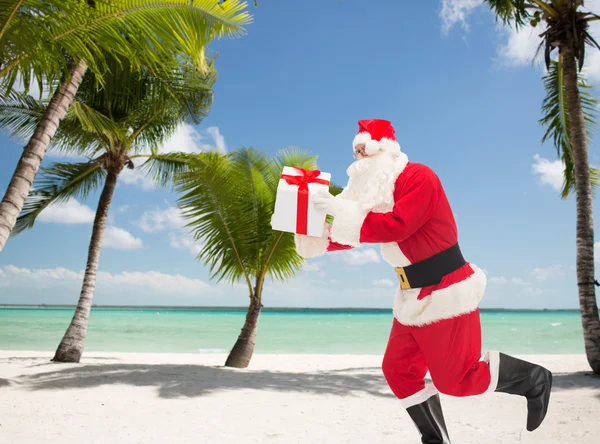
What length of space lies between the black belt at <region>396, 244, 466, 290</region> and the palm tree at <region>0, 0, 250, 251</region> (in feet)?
10.2

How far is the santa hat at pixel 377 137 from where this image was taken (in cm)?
235

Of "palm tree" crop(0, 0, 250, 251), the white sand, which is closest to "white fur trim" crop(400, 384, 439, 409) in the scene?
the white sand

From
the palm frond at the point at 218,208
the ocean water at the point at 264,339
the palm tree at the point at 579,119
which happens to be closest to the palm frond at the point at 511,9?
the palm tree at the point at 579,119

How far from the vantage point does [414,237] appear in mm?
2248

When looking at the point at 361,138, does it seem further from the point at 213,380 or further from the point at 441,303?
the point at 213,380

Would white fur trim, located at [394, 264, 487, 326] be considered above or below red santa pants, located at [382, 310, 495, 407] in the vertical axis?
above

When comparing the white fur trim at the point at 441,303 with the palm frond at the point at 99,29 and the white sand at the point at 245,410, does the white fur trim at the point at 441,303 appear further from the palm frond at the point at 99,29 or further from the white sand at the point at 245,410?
the palm frond at the point at 99,29

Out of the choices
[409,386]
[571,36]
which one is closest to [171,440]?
[409,386]

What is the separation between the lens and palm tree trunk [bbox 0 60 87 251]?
4277 millimetres

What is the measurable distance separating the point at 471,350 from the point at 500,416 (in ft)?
8.70

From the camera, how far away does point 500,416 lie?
434 cm

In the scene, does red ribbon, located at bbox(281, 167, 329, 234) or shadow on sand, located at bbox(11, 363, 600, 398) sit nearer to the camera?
red ribbon, located at bbox(281, 167, 329, 234)

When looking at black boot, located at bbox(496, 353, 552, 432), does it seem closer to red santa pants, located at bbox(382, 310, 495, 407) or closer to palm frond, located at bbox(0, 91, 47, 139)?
red santa pants, located at bbox(382, 310, 495, 407)

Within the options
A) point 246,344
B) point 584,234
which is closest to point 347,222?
point 584,234
